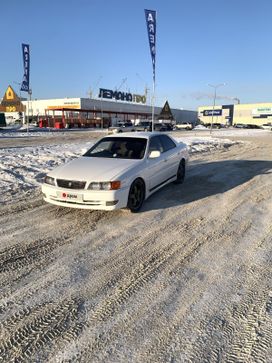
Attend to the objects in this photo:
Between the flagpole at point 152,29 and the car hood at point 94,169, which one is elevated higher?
the flagpole at point 152,29

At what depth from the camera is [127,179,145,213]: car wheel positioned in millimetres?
5984

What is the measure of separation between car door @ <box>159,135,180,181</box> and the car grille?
243cm

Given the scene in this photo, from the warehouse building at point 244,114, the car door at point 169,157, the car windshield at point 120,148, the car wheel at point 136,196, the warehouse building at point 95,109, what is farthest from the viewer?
the warehouse building at point 244,114

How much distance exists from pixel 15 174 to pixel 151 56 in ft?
67.0

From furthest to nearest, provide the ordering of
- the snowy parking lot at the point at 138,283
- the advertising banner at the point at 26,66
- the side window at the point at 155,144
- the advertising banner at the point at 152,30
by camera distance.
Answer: the advertising banner at the point at 26,66
the advertising banner at the point at 152,30
the side window at the point at 155,144
the snowy parking lot at the point at 138,283

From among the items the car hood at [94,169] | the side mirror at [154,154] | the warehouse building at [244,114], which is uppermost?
the warehouse building at [244,114]

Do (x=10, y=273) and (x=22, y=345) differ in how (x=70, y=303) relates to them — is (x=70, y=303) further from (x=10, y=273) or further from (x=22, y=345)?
(x=10, y=273)

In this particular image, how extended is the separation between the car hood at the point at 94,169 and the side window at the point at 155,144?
0.79m

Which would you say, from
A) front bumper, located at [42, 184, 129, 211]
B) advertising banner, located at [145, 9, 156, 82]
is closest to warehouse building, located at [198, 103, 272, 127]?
advertising banner, located at [145, 9, 156, 82]

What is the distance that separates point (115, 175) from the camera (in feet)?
18.7

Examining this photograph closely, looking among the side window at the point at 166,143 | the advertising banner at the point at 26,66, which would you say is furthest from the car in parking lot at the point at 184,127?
the side window at the point at 166,143

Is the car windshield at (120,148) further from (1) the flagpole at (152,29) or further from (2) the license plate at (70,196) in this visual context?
(1) the flagpole at (152,29)

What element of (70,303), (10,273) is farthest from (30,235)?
(70,303)

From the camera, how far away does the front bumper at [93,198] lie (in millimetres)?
5527
